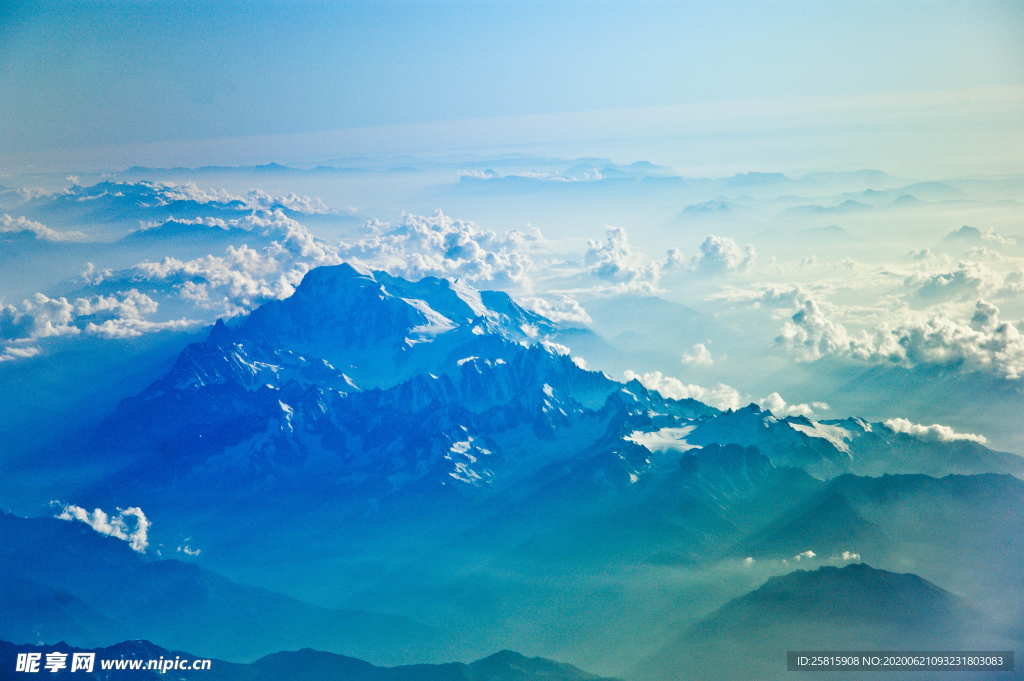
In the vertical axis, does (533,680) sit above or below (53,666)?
below

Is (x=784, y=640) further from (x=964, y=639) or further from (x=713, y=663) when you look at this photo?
(x=964, y=639)

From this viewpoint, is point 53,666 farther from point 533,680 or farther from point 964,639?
point 964,639

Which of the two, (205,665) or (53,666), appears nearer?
(53,666)

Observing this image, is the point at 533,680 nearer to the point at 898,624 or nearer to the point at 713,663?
the point at 713,663

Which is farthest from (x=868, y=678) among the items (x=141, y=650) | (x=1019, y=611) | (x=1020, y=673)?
(x=141, y=650)

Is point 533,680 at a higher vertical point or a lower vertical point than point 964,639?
lower

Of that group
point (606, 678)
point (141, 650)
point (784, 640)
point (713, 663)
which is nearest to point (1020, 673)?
point (784, 640)

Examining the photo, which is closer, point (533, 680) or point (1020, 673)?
point (1020, 673)

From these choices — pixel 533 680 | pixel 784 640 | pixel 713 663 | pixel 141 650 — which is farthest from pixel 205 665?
pixel 784 640
